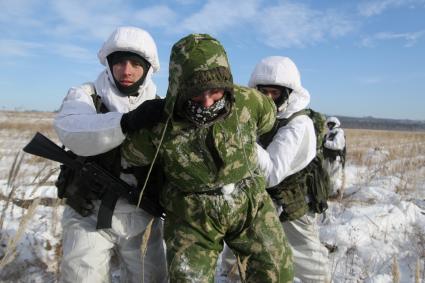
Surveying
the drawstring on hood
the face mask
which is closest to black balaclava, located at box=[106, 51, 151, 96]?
the drawstring on hood

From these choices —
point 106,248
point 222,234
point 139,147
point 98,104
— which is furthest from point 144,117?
point 106,248

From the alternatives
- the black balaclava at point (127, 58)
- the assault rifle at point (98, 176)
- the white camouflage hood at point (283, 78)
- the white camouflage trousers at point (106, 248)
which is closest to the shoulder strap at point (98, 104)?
the black balaclava at point (127, 58)

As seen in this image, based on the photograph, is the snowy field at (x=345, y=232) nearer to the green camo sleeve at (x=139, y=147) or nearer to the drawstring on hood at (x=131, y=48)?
the green camo sleeve at (x=139, y=147)

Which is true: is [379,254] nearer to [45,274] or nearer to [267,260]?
[267,260]

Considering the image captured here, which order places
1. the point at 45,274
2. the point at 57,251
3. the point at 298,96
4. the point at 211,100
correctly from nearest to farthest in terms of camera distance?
the point at 211,100
the point at 298,96
the point at 45,274
the point at 57,251

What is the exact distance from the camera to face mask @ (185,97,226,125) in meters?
1.89

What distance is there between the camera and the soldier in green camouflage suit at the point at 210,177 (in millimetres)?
1883

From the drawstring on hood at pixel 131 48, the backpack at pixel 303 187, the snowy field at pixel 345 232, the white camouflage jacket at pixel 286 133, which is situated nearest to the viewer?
the drawstring on hood at pixel 131 48

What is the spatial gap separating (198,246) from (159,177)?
19.9 inches

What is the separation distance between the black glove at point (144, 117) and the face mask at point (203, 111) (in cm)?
14

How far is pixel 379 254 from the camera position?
380cm

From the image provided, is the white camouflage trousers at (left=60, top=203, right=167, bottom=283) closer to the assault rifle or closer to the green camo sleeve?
the assault rifle

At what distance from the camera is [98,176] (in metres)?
2.27

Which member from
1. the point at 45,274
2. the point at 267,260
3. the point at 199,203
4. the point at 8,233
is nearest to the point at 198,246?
the point at 199,203
